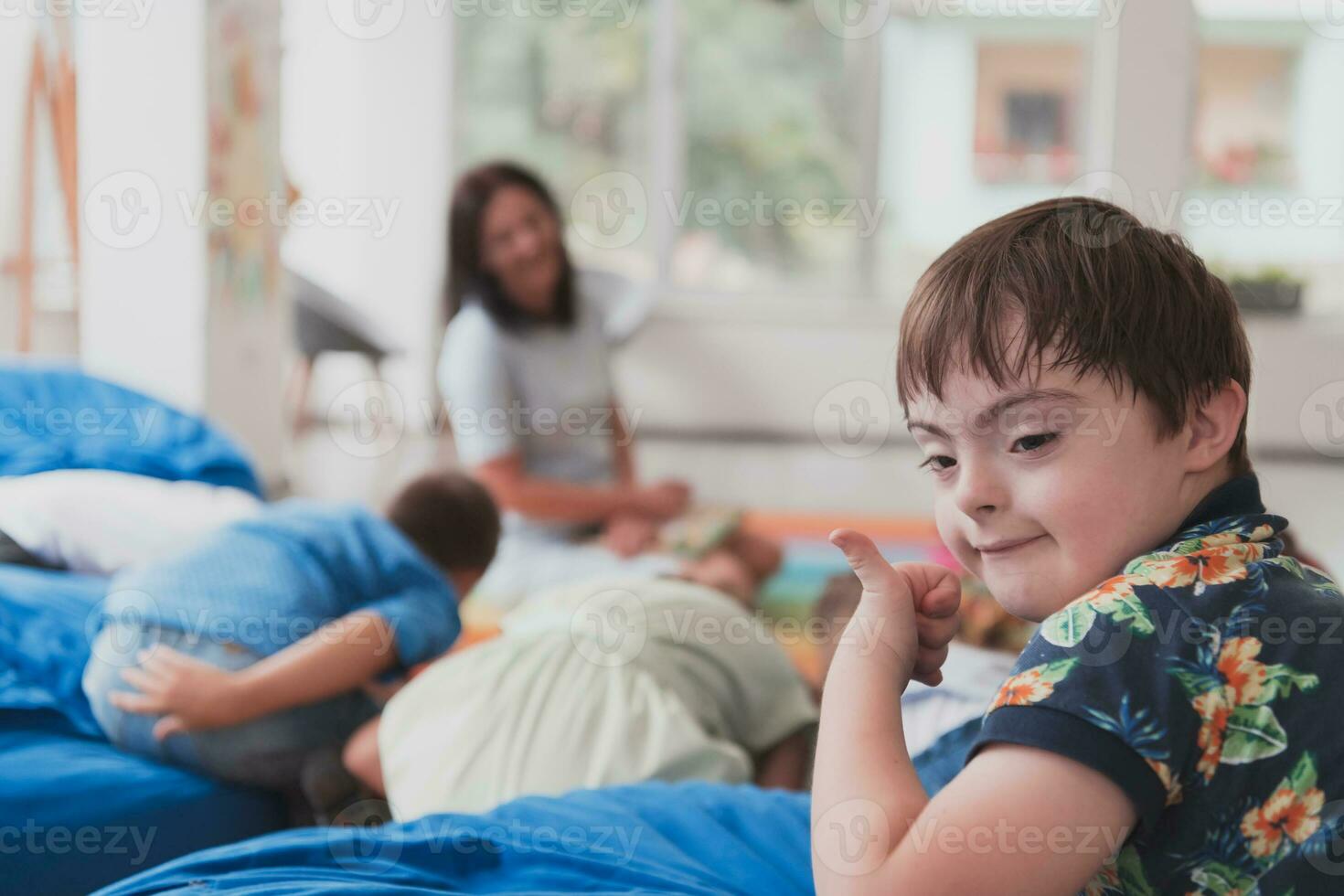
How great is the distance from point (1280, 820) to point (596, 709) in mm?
1010

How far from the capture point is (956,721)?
146cm

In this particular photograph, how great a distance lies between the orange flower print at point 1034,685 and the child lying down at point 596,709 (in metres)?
0.88

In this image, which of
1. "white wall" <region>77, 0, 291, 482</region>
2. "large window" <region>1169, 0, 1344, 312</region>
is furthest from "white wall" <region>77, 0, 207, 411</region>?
"large window" <region>1169, 0, 1344, 312</region>

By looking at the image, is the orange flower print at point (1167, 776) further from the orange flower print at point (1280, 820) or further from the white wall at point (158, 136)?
the white wall at point (158, 136)

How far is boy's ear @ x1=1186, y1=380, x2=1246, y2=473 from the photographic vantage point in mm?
833

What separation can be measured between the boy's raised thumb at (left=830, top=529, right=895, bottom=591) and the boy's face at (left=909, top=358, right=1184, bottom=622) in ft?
0.20

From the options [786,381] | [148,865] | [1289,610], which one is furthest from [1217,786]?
[786,381]

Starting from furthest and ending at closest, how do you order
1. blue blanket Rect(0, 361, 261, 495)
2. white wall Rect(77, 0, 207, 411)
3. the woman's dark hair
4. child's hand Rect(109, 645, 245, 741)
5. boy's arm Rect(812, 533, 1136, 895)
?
1. white wall Rect(77, 0, 207, 411)
2. the woman's dark hair
3. blue blanket Rect(0, 361, 261, 495)
4. child's hand Rect(109, 645, 245, 741)
5. boy's arm Rect(812, 533, 1136, 895)

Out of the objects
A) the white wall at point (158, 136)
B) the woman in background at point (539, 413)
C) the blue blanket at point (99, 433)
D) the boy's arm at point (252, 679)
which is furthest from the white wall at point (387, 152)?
the boy's arm at point (252, 679)

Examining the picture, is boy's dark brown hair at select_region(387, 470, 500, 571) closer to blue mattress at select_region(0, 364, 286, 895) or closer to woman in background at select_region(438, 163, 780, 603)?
blue mattress at select_region(0, 364, 286, 895)

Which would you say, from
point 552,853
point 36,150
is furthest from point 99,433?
point 36,150

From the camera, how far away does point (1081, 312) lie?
80cm

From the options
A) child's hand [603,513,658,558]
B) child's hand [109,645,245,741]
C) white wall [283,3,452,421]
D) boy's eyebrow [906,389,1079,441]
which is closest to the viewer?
boy's eyebrow [906,389,1079,441]

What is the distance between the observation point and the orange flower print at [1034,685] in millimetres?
710
